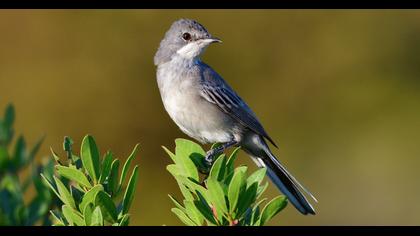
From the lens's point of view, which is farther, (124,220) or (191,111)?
(191,111)

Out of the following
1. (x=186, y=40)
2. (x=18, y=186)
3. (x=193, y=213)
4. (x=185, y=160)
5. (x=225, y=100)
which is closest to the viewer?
(x=193, y=213)

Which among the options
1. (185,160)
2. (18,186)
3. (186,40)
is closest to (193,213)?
(185,160)

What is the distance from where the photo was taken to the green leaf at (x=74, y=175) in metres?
2.15

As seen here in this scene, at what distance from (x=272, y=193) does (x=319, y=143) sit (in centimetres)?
84

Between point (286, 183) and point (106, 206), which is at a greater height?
point (106, 206)

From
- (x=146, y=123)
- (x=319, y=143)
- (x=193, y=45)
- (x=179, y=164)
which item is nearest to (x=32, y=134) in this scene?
(x=146, y=123)

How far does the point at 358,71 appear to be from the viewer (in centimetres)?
737

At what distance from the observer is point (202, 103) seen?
5.10 m

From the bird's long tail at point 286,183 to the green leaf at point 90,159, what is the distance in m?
2.21

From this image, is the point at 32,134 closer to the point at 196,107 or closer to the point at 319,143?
the point at 196,107

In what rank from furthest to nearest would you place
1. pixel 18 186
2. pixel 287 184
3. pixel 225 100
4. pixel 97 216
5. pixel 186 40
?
1. pixel 186 40
2. pixel 225 100
3. pixel 287 184
4. pixel 18 186
5. pixel 97 216

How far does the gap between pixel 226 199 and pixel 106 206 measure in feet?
1.19

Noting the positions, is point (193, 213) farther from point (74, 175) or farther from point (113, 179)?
point (74, 175)

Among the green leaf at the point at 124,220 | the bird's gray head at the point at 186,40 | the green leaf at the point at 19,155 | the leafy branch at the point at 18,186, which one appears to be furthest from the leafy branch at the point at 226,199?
the bird's gray head at the point at 186,40
